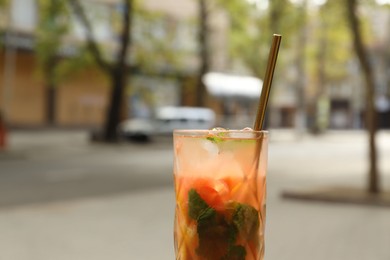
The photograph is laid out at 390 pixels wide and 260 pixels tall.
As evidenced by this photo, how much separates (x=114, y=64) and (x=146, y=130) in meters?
4.11

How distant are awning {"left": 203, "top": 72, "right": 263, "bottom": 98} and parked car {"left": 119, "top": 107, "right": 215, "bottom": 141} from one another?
1182 cm

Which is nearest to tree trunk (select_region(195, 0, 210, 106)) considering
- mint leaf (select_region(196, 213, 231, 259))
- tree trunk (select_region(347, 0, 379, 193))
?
tree trunk (select_region(347, 0, 379, 193))

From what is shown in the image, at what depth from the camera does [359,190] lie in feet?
35.7

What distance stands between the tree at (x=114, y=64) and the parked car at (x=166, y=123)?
294cm

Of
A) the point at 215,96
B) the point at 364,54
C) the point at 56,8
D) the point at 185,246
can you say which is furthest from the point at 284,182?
the point at 215,96

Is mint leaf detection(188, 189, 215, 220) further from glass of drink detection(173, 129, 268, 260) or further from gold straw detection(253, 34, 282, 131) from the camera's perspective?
gold straw detection(253, 34, 282, 131)

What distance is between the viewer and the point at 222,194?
2.53 meters

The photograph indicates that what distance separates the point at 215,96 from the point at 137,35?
17321mm

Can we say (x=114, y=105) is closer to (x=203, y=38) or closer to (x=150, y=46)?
(x=150, y=46)

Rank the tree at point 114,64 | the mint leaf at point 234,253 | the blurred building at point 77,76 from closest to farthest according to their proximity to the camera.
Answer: the mint leaf at point 234,253 < the tree at point 114,64 < the blurred building at point 77,76

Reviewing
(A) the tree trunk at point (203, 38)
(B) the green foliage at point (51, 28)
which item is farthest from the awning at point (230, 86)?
(B) the green foliage at point (51, 28)

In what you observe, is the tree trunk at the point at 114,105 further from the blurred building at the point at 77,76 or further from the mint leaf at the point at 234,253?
the mint leaf at the point at 234,253

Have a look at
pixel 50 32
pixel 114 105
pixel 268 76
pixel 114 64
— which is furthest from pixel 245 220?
pixel 114 64

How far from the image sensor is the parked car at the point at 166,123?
99.3 ft
